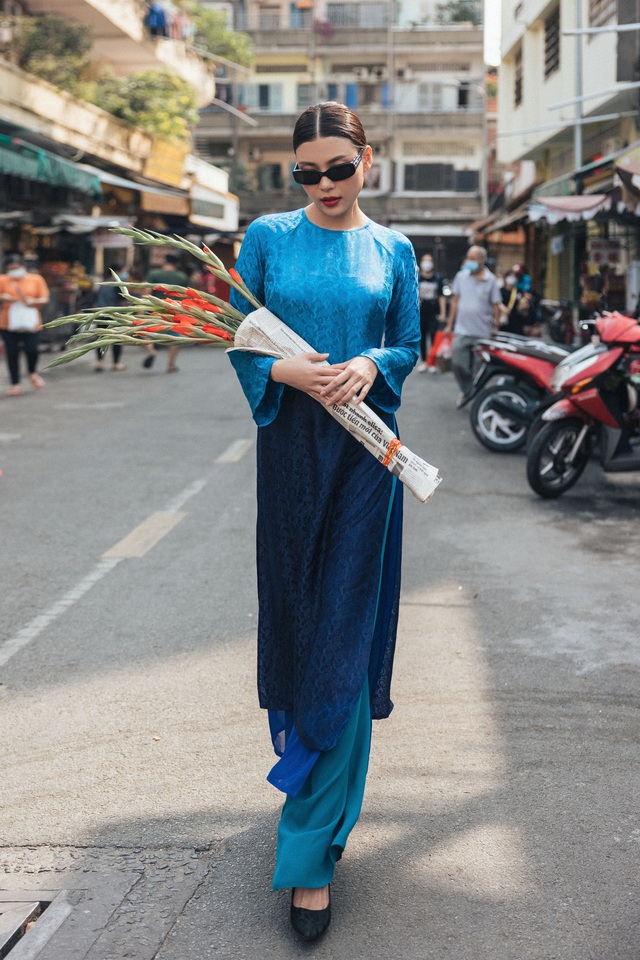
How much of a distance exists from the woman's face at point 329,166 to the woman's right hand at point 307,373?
364 millimetres

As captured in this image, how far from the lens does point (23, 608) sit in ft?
19.5

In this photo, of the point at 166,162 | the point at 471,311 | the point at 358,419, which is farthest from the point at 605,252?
the point at 166,162

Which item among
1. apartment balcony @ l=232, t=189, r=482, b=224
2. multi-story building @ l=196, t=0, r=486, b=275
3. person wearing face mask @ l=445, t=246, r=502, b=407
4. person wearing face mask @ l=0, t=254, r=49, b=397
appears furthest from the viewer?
multi-story building @ l=196, t=0, r=486, b=275

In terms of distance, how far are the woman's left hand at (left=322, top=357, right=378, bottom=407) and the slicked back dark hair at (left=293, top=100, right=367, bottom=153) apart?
0.53m

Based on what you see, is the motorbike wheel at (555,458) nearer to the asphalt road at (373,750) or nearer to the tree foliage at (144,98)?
the asphalt road at (373,750)

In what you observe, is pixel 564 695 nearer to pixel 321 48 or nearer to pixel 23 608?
pixel 23 608

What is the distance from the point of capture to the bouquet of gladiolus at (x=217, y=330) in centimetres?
300

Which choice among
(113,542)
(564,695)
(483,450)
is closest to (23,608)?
(113,542)

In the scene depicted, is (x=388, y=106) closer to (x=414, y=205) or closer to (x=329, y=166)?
(x=414, y=205)

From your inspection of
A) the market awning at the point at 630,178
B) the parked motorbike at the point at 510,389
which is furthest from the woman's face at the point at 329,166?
the market awning at the point at 630,178

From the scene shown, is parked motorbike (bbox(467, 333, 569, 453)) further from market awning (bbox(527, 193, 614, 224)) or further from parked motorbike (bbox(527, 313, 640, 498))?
market awning (bbox(527, 193, 614, 224))

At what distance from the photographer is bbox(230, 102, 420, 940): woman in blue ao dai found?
9.80 feet

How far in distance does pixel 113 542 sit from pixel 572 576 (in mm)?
2659

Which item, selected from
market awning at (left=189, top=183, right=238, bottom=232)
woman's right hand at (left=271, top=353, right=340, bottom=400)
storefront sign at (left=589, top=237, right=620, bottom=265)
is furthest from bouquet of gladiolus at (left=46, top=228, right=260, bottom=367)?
market awning at (left=189, top=183, right=238, bottom=232)
